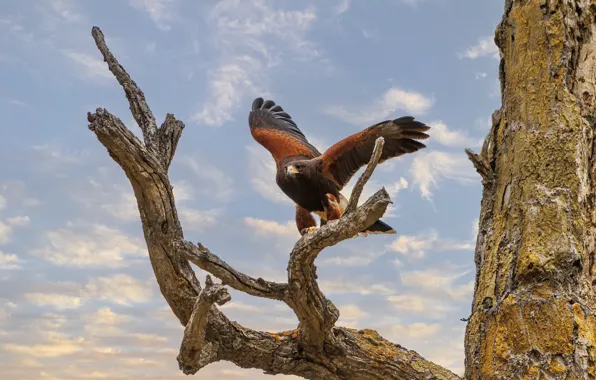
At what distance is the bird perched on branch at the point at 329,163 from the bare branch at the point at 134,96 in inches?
58.5

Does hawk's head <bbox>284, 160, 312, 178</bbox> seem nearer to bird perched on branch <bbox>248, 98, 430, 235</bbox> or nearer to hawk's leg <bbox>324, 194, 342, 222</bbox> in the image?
bird perched on branch <bbox>248, 98, 430, 235</bbox>

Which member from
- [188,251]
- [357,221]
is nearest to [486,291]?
[357,221]

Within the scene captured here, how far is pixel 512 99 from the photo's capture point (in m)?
4.12

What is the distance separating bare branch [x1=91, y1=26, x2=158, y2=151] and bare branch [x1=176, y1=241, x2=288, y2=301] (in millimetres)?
1058

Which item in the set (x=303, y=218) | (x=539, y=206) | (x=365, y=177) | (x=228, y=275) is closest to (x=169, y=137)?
(x=228, y=275)

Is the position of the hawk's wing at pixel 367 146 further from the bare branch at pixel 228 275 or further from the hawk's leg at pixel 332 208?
the bare branch at pixel 228 275

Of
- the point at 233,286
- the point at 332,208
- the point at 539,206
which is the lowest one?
the point at 233,286

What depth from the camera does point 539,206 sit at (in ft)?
11.9

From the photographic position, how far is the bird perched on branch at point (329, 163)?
5387mm

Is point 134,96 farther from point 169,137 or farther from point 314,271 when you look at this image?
A: point 314,271

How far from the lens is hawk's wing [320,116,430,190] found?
5.34 metres

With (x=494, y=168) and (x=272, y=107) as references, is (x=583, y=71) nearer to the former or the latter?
(x=494, y=168)

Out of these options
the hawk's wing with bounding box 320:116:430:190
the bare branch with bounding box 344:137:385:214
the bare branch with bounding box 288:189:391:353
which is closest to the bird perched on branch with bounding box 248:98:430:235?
the hawk's wing with bounding box 320:116:430:190

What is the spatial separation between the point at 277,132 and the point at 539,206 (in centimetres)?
379
